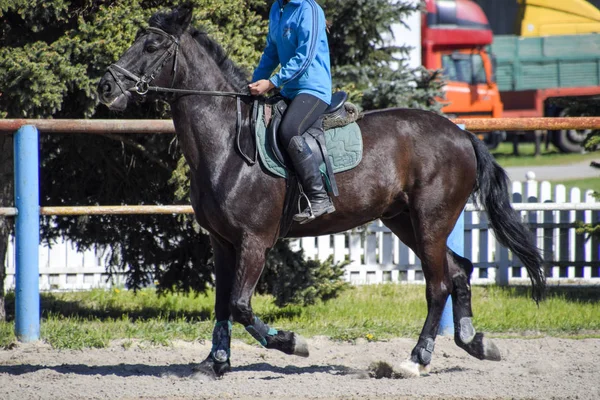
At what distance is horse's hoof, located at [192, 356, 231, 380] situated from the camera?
552cm

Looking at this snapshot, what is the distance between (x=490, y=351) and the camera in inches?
234

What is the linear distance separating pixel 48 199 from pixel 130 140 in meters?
1.38

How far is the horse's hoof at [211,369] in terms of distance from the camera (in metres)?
5.52

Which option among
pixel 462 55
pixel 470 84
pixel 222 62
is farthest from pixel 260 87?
pixel 462 55

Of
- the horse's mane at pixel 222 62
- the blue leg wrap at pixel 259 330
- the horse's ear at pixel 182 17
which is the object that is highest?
the horse's ear at pixel 182 17

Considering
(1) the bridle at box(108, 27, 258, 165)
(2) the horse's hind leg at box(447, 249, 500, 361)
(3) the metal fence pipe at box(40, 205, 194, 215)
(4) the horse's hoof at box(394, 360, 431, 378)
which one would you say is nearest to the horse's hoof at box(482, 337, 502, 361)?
(2) the horse's hind leg at box(447, 249, 500, 361)

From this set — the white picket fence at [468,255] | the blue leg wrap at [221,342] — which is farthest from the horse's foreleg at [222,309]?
the white picket fence at [468,255]

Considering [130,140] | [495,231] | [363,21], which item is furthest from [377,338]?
[363,21]

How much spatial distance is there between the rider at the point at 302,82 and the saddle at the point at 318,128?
0.06 m

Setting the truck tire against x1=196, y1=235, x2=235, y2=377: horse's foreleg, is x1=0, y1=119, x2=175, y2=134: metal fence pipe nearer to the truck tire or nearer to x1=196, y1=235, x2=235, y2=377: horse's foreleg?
x1=196, y1=235, x2=235, y2=377: horse's foreleg

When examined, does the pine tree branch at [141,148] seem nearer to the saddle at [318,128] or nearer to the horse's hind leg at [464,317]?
the saddle at [318,128]

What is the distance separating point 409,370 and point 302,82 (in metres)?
2.13

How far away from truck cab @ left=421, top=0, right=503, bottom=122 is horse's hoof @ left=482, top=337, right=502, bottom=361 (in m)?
16.7

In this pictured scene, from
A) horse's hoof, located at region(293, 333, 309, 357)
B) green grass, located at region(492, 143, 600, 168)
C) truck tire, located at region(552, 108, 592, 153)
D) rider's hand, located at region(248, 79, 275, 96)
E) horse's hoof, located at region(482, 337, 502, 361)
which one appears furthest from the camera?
truck tire, located at region(552, 108, 592, 153)
